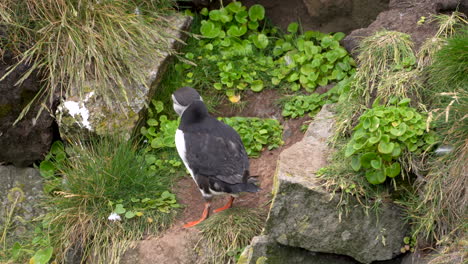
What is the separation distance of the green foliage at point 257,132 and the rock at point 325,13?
3.68ft

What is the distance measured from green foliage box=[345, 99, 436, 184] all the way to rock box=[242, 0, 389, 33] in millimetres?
1861

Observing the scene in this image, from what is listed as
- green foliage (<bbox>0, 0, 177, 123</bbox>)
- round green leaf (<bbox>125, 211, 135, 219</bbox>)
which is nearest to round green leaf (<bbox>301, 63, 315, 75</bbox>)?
green foliage (<bbox>0, 0, 177, 123</bbox>)

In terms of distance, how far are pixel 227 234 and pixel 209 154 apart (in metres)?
0.59

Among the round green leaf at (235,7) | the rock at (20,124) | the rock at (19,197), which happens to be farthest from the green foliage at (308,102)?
the rock at (19,197)

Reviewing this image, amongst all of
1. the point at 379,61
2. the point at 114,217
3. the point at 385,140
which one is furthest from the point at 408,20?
the point at 114,217

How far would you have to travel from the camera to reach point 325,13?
603cm

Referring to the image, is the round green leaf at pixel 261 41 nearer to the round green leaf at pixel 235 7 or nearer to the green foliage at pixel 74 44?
the round green leaf at pixel 235 7

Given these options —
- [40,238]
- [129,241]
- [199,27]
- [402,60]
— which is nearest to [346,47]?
[402,60]

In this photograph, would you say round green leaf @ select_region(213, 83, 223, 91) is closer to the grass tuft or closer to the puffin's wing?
the puffin's wing

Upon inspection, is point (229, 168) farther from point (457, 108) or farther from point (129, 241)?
point (457, 108)

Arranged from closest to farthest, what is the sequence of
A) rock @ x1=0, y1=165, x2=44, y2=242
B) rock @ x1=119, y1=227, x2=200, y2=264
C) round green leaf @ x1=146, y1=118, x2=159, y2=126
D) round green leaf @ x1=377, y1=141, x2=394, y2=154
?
1. round green leaf @ x1=377, y1=141, x2=394, y2=154
2. rock @ x1=119, y1=227, x2=200, y2=264
3. rock @ x1=0, y1=165, x2=44, y2=242
4. round green leaf @ x1=146, y1=118, x2=159, y2=126

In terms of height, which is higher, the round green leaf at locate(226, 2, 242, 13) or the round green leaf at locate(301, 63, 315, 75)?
the round green leaf at locate(226, 2, 242, 13)

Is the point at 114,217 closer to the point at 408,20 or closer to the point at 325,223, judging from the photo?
the point at 325,223

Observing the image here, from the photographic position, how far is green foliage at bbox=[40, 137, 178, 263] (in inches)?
194
